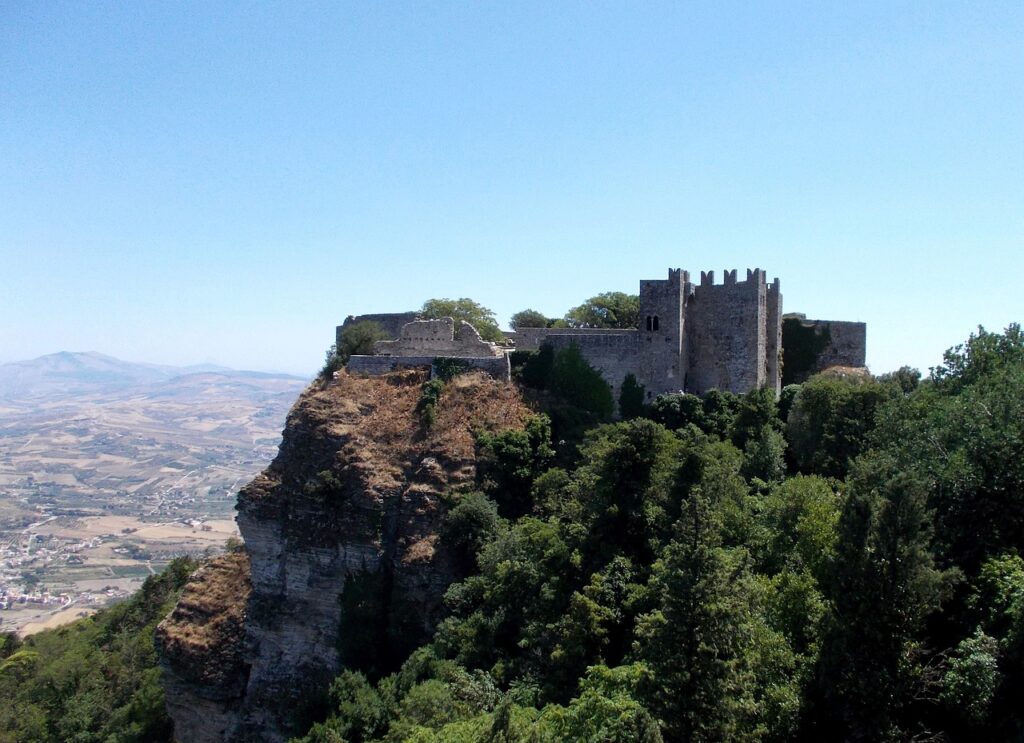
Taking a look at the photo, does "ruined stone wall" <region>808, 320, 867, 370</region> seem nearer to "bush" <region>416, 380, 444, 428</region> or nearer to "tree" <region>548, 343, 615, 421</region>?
"tree" <region>548, 343, 615, 421</region>

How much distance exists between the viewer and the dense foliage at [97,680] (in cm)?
4794

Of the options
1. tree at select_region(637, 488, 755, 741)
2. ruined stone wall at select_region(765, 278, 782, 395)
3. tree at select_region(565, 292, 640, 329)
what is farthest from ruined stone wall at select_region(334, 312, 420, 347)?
tree at select_region(637, 488, 755, 741)

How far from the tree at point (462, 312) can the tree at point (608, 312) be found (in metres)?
5.65

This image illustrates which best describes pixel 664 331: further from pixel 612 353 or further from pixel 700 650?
pixel 700 650

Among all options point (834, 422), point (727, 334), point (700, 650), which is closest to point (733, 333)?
point (727, 334)

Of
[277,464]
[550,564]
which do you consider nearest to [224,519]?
[277,464]

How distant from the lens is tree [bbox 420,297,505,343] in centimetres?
5109

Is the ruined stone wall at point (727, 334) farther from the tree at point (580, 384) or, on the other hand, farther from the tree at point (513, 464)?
the tree at point (513, 464)

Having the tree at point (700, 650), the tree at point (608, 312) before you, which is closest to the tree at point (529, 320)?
the tree at point (608, 312)

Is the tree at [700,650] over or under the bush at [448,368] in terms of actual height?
under

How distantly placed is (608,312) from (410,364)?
15.1 m

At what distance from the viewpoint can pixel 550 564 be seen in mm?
30281

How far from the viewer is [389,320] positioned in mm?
50875

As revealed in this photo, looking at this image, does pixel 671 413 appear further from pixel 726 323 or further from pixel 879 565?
pixel 879 565
